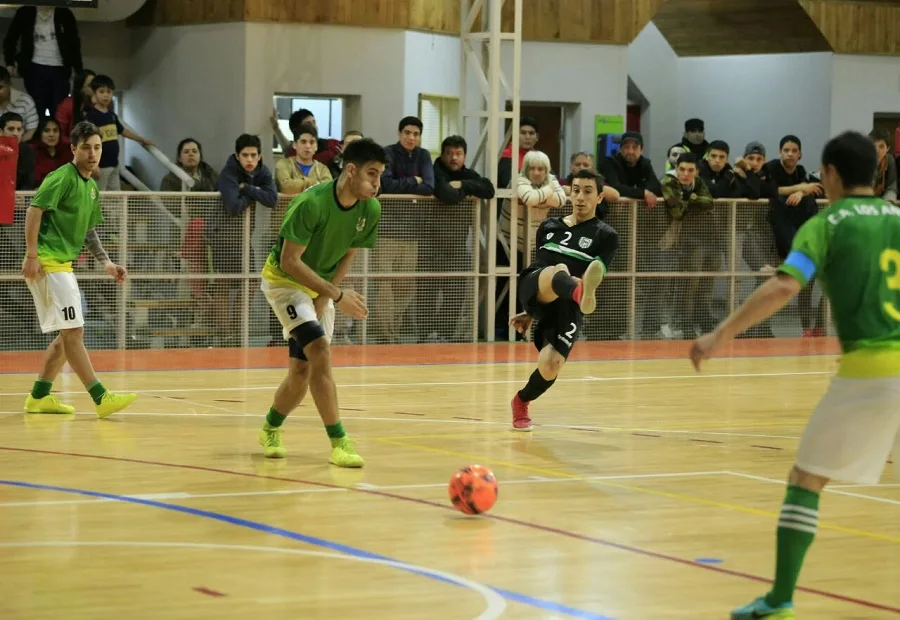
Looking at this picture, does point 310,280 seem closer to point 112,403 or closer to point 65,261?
point 112,403

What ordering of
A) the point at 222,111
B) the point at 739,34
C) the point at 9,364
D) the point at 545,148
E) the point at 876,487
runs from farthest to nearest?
the point at 739,34 < the point at 545,148 < the point at 222,111 < the point at 9,364 < the point at 876,487

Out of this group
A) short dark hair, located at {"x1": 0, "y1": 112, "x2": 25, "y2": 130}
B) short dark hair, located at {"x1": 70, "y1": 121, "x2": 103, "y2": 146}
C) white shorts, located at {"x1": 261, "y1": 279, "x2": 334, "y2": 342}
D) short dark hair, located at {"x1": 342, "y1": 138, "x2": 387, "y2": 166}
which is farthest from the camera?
short dark hair, located at {"x1": 0, "y1": 112, "x2": 25, "y2": 130}

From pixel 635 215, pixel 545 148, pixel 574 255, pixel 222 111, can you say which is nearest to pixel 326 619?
pixel 574 255

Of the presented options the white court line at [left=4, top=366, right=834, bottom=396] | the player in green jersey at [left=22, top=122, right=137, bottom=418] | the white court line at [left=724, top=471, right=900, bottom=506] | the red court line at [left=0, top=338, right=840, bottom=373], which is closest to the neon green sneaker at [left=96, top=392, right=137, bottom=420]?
the player in green jersey at [left=22, top=122, right=137, bottom=418]

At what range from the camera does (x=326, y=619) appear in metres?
5.60

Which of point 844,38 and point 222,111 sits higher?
point 844,38

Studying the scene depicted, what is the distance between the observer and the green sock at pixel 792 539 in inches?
217

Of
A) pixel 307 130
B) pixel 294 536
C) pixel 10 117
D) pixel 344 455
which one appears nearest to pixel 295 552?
pixel 294 536

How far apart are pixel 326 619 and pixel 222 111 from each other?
14.3 m

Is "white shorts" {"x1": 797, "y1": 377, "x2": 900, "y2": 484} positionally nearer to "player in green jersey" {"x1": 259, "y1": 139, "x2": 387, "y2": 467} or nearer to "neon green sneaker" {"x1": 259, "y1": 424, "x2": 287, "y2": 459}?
"player in green jersey" {"x1": 259, "y1": 139, "x2": 387, "y2": 467}

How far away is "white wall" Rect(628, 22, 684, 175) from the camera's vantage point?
24312mm

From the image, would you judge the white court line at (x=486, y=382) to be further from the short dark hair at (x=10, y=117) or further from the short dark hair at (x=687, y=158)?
the short dark hair at (x=10, y=117)

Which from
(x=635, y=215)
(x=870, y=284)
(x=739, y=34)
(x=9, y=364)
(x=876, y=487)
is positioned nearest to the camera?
(x=870, y=284)

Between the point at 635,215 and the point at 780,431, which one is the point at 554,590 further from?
the point at 635,215
